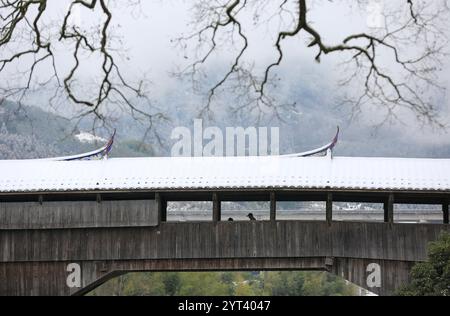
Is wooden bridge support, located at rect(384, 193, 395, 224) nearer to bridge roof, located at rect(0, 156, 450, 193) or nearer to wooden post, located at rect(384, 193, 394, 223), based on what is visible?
wooden post, located at rect(384, 193, 394, 223)

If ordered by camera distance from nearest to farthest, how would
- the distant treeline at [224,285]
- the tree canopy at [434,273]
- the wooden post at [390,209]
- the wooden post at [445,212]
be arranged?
the tree canopy at [434,273] → the wooden post at [390,209] → the wooden post at [445,212] → the distant treeline at [224,285]

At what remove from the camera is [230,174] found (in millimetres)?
24469

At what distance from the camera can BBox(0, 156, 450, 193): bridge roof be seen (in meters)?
23.8

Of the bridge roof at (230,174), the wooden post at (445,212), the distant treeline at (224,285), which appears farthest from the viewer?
the distant treeline at (224,285)

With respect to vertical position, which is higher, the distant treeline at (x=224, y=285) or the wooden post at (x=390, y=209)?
the wooden post at (x=390, y=209)

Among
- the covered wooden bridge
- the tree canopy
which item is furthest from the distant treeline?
the tree canopy

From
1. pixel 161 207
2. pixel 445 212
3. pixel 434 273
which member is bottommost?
pixel 434 273

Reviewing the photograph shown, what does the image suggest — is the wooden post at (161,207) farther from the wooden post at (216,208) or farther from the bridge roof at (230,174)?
the wooden post at (216,208)

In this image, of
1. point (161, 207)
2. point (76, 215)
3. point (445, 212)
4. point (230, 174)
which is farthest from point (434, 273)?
point (76, 215)

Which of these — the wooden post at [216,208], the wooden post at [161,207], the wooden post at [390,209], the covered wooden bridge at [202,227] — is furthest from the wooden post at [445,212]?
the wooden post at [161,207]

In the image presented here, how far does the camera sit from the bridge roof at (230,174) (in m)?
23.8

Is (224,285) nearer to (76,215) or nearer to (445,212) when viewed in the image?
(445,212)
